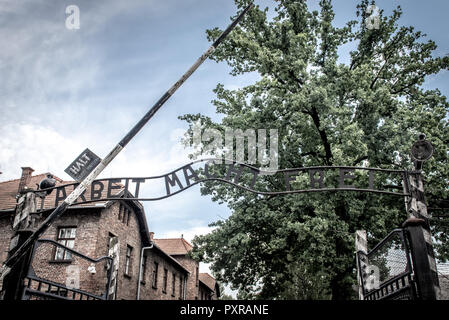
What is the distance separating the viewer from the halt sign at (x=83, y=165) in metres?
6.14

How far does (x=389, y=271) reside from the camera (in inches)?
219

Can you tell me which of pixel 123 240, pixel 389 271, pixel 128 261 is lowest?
pixel 389 271

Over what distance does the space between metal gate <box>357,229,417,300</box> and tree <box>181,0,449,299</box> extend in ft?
17.5

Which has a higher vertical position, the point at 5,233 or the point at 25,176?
the point at 25,176

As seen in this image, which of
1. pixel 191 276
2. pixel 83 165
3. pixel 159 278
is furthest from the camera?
pixel 191 276

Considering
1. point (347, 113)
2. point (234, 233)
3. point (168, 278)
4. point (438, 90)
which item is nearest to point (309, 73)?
point (347, 113)

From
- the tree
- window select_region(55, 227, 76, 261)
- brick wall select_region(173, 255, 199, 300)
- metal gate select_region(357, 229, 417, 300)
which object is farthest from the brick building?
brick wall select_region(173, 255, 199, 300)

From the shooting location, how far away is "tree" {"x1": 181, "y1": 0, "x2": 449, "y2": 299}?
13.0 m

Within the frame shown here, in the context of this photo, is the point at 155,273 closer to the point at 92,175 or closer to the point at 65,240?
the point at 65,240

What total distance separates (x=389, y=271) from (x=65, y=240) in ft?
53.6

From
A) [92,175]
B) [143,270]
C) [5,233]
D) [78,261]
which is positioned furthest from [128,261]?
[92,175]

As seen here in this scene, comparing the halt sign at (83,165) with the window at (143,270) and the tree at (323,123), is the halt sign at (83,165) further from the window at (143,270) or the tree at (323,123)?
the window at (143,270)

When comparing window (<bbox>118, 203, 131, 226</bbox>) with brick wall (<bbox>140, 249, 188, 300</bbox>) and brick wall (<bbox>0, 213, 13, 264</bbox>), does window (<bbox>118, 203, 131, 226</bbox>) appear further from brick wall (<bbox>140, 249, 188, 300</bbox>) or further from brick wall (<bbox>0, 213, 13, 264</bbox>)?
brick wall (<bbox>0, 213, 13, 264</bbox>)

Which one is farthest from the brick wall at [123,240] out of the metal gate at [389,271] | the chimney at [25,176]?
the metal gate at [389,271]
